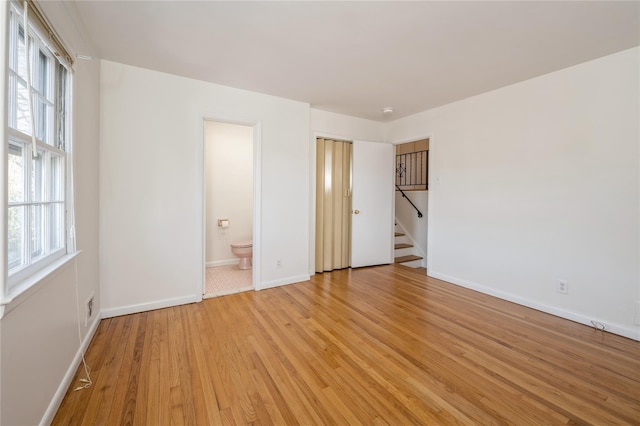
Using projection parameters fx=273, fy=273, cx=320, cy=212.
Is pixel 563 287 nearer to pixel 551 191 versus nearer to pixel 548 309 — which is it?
pixel 548 309

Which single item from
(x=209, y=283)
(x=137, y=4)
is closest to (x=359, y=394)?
(x=209, y=283)

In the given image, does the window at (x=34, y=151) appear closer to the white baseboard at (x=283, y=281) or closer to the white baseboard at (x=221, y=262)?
the white baseboard at (x=283, y=281)

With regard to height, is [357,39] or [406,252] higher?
[357,39]

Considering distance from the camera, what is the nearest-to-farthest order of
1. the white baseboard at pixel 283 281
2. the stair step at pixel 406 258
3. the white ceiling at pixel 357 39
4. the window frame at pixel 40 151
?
the window frame at pixel 40 151 < the white ceiling at pixel 357 39 < the white baseboard at pixel 283 281 < the stair step at pixel 406 258

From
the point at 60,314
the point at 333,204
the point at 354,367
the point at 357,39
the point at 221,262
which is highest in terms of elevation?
the point at 357,39

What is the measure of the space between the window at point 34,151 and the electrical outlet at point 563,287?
4052 mm

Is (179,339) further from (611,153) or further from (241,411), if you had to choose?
(611,153)

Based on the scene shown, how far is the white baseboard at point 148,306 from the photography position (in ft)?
8.61

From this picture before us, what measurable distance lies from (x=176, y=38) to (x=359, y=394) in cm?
293

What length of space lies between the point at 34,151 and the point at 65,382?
136 centimetres

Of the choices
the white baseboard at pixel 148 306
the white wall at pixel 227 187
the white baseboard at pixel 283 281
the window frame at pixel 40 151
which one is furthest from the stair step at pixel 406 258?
the window frame at pixel 40 151

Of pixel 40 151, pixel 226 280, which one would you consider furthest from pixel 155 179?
pixel 226 280

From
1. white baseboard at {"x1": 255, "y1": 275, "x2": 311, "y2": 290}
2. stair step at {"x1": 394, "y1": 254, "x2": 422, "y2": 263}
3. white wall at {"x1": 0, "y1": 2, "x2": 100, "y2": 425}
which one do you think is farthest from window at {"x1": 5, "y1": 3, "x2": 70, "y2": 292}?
stair step at {"x1": 394, "y1": 254, "x2": 422, "y2": 263}

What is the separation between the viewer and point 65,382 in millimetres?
1619
